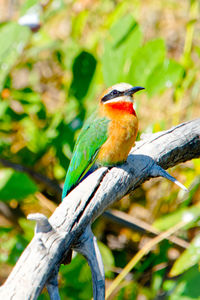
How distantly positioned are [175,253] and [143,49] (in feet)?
4.19

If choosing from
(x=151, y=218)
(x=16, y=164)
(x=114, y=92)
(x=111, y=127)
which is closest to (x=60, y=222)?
(x=111, y=127)

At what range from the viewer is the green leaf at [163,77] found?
6.98 feet

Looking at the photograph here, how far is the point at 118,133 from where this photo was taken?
1.84m

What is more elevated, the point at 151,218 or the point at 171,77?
the point at 171,77

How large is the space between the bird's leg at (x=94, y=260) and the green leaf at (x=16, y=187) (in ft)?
2.58

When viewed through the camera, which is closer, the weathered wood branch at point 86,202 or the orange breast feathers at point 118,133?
the weathered wood branch at point 86,202

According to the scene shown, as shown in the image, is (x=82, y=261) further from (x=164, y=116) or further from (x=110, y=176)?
(x=164, y=116)

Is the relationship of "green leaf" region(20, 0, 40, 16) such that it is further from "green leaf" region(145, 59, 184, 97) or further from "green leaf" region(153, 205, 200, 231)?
"green leaf" region(153, 205, 200, 231)

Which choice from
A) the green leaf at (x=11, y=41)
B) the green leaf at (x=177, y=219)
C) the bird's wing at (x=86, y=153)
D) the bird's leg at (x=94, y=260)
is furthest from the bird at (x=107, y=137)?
the bird's leg at (x=94, y=260)

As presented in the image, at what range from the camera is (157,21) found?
378cm

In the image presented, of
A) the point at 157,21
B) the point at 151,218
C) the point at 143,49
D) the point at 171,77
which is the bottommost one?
the point at 151,218

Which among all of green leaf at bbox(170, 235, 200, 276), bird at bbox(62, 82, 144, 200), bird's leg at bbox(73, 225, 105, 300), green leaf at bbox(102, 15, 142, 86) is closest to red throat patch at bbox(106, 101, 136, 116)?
bird at bbox(62, 82, 144, 200)

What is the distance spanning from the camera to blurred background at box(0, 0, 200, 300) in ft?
7.00

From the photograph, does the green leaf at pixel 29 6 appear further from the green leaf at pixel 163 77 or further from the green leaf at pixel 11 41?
the green leaf at pixel 163 77
